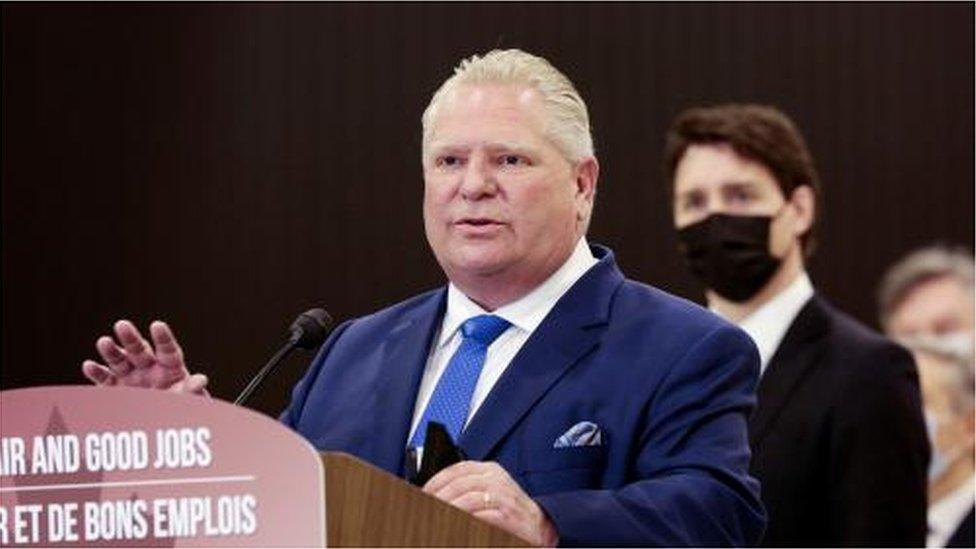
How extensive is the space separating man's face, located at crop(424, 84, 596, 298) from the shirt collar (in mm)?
28

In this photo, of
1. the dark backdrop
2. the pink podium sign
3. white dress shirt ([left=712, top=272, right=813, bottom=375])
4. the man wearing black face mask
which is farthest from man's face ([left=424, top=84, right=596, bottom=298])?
the dark backdrop

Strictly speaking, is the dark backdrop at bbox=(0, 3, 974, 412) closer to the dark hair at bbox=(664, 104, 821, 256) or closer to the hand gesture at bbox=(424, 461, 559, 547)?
the dark hair at bbox=(664, 104, 821, 256)

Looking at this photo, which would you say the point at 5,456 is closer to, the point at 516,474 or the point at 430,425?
the point at 430,425

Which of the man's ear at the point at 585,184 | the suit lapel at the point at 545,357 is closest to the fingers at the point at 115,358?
the suit lapel at the point at 545,357

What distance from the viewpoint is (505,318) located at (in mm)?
3008

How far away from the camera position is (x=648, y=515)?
104 inches

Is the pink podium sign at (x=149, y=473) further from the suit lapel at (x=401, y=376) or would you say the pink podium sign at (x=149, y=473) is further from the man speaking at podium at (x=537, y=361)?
the suit lapel at (x=401, y=376)

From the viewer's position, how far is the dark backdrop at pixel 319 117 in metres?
5.41

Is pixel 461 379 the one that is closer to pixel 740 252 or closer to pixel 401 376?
pixel 401 376

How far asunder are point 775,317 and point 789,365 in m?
0.19

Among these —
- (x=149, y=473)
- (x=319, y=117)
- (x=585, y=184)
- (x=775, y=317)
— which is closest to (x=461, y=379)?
(x=585, y=184)

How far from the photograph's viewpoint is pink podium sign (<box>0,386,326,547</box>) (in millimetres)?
2061

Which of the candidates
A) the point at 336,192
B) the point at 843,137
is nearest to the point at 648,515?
the point at 336,192

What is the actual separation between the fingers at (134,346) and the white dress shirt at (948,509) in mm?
3059
